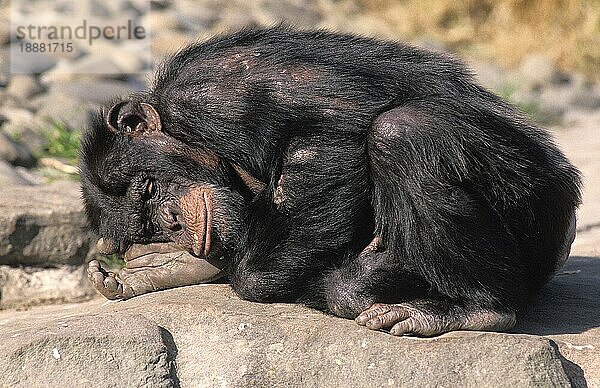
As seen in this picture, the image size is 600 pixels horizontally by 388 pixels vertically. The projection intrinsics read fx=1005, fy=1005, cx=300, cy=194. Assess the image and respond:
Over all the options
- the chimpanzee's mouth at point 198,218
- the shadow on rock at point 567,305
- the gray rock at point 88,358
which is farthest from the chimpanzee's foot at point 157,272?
the shadow on rock at point 567,305

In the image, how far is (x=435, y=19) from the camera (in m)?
15.1

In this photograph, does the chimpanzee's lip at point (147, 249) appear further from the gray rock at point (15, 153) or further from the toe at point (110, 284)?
the gray rock at point (15, 153)

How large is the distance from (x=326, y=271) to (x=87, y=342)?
3.46 feet

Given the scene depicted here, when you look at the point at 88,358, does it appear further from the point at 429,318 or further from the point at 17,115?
the point at 17,115

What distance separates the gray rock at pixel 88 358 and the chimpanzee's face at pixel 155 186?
2.18 feet

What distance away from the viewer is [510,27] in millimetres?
14586

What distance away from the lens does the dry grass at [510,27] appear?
1388 cm

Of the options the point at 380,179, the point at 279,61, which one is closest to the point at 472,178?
the point at 380,179

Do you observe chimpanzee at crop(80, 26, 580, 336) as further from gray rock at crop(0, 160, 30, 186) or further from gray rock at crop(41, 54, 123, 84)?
gray rock at crop(41, 54, 123, 84)

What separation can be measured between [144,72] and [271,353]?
754cm

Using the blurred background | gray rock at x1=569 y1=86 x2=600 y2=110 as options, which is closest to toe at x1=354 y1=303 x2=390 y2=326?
the blurred background

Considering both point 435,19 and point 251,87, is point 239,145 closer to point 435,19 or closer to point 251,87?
point 251,87

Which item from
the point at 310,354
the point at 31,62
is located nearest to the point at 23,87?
the point at 31,62

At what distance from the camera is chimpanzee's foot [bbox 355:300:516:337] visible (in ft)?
12.7
